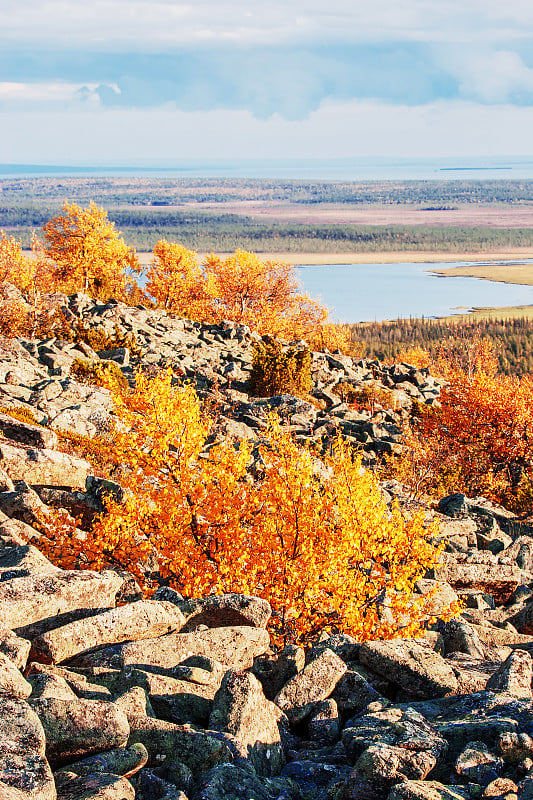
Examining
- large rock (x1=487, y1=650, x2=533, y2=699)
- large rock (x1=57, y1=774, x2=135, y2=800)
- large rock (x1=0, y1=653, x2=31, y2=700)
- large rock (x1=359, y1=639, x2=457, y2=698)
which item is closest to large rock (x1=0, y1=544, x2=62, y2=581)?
large rock (x1=0, y1=653, x2=31, y2=700)

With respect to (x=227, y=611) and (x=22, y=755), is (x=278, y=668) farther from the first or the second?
(x=22, y=755)

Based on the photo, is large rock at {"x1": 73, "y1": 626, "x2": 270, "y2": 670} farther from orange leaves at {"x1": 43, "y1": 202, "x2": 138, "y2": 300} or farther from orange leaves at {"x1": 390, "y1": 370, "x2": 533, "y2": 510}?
orange leaves at {"x1": 43, "y1": 202, "x2": 138, "y2": 300}

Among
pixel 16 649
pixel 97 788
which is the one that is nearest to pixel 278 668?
pixel 16 649

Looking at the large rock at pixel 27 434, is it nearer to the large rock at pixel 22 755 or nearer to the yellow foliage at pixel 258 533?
the yellow foliage at pixel 258 533

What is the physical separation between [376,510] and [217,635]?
183 inches

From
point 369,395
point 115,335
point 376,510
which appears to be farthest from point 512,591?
point 115,335

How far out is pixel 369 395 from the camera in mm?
48375

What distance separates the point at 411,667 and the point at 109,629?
4836 millimetres

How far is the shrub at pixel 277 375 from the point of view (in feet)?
142

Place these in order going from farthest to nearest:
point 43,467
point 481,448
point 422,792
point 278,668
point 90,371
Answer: point 90,371, point 481,448, point 43,467, point 278,668, point 422,792

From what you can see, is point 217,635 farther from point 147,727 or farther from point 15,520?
point 15,520

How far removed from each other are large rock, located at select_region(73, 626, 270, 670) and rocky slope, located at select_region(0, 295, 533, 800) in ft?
0.09

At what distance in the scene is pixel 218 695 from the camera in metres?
9.00

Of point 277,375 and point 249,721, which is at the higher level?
point 249,721
